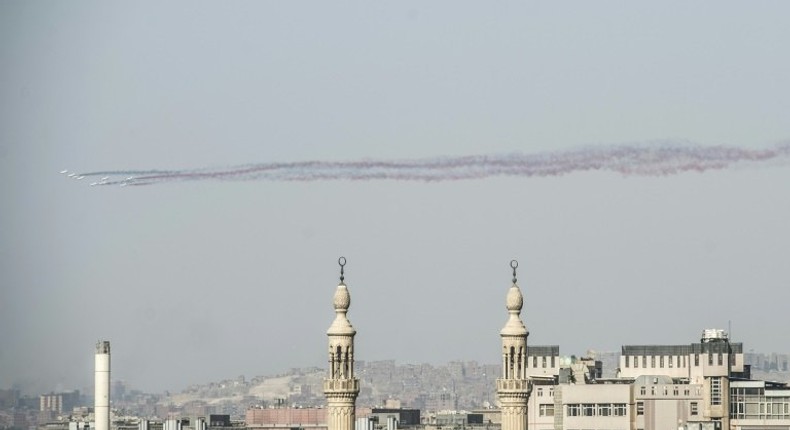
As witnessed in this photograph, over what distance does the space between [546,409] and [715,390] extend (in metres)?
14.7

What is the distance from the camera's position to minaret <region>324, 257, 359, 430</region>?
13238 cm

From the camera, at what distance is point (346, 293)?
135 metres

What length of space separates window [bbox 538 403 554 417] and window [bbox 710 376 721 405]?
45.3 ft

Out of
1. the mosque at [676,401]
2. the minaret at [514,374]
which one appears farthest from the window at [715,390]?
the minaret at [514,374]

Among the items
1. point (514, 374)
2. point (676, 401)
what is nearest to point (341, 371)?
point (514, 374)

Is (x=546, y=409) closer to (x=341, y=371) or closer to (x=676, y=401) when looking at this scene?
(x=676, y=401)

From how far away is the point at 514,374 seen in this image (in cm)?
13612

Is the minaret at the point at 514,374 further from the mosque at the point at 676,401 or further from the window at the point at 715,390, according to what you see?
the window at the point at 715,390

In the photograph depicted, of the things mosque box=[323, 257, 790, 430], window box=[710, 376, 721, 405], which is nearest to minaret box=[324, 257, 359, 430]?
mosque box=[323, 257, 790, 430]

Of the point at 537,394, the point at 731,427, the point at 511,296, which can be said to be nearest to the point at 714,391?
the point at 731,427

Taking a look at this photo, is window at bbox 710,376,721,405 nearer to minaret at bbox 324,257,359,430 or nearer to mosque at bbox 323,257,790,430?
mosque at bbox 323,257,790,430

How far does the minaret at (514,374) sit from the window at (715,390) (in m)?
57.9

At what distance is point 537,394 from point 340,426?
68.2 meters

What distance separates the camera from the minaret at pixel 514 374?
135250 mm
